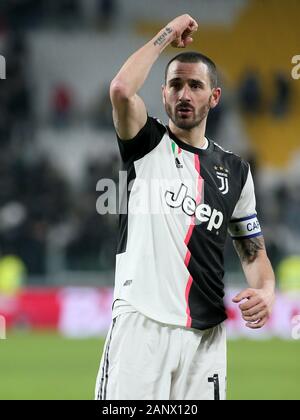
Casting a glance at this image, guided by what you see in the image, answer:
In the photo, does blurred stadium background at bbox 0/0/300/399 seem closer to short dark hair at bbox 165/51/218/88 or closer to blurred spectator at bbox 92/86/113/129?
blurred spectator at bbox 92/86/113/129

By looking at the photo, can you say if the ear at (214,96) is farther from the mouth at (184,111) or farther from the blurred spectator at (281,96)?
A: the blurred spectator at (281,96)

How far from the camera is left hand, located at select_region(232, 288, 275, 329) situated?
4207 mm

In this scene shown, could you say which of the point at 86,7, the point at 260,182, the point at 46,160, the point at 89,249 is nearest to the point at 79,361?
the point at 89,249

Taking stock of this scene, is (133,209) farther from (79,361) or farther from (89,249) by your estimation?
(89,249)

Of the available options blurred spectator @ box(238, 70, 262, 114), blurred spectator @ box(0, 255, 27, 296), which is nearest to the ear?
blurred spectator @ box(0, 255, 27, 296)

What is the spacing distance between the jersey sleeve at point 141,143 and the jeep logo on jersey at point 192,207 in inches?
9.0

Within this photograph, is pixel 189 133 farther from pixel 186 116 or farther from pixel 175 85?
pixel 175 85

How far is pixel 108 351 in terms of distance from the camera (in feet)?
13.7

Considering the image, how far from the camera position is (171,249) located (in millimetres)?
4172

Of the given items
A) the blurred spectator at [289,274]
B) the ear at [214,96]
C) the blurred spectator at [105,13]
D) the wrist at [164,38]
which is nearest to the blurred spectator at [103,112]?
the blurred spectator at [105,13]

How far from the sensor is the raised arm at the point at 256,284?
166 inches

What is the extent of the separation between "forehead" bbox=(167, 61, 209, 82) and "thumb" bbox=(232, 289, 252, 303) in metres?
1.04

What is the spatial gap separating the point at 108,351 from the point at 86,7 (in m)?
17.4

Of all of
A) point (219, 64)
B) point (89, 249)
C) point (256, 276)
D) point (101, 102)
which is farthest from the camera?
point (219, 64)
